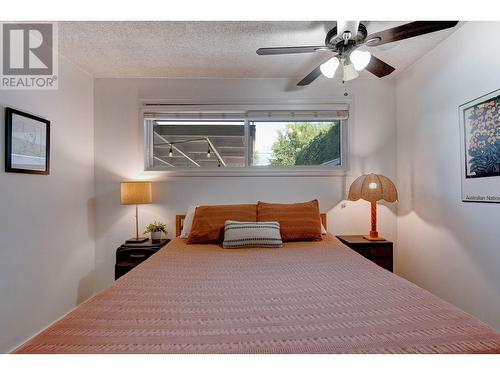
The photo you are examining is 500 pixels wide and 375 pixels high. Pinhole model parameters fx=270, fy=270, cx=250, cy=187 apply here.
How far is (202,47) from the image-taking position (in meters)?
2.37

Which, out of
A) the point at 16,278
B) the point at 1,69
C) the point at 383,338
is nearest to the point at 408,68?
the point at 383,338

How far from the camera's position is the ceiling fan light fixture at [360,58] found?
177cm

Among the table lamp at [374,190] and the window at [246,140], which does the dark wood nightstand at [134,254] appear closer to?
the window at [246,140]

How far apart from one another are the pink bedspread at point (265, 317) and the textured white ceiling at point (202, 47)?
1776 millimetres

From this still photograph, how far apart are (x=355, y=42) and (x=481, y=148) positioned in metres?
1.20

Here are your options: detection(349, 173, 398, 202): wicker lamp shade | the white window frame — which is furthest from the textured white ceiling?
detection(349, 173, 398, 202): wicker lamp shade

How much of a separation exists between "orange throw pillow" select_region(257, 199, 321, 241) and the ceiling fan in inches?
47.1

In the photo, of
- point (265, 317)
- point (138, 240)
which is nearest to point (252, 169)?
point (138, 240)

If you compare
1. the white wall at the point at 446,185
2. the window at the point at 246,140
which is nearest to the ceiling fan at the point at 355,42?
the white wall at the point at 446,185

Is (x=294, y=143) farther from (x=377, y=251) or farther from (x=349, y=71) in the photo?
(x=377, y=251)

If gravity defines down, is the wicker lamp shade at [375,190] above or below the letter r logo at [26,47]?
below

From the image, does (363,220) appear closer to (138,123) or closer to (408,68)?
(408,68)

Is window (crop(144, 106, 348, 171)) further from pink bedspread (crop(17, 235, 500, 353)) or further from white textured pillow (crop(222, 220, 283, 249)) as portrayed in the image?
pink bedspread (crop(17, 235, 500, 353))

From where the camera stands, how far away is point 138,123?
302 cm
